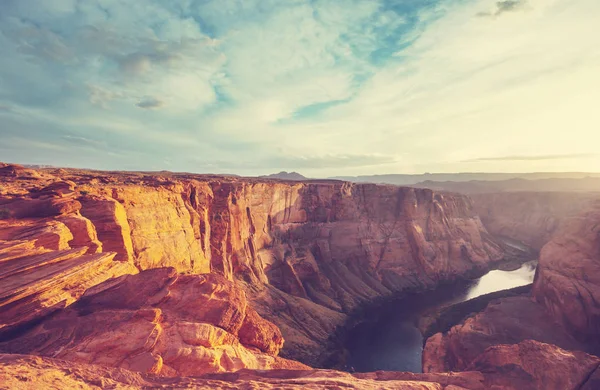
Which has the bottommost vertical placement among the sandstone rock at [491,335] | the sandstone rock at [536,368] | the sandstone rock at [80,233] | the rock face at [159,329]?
the sandstone rock at [491,335]

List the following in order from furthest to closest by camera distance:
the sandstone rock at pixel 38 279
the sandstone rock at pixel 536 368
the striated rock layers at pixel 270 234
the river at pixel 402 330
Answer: the river at pixel 402 330
the striated rock layers at pixel 270 234
the sandstone rock at pixel 536 368
the sandstone rock at pixel 38 279

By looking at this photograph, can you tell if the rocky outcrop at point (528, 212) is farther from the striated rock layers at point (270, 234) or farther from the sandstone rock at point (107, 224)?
the sandstone rock at point (107, 224)

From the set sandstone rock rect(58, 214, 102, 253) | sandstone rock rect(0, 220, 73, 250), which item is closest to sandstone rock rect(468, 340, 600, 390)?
sandstone rock rect(58, 214, 102, 253)

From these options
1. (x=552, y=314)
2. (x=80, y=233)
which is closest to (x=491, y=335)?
(x=552, y=314)

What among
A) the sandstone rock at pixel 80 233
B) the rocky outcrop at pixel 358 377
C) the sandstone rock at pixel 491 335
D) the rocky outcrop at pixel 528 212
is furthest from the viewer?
the rocky outcrop at pixel 528 212

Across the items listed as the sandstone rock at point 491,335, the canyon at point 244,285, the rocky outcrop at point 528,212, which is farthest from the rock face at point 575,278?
the rocky outcrop at point 528,212

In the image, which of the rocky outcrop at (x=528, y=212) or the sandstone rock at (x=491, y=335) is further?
the rocky outcrop at (x=528, y=212)

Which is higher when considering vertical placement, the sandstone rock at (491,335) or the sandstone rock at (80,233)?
the sandstone rock at (80,233)

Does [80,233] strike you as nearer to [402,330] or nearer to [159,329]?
[159,329]
